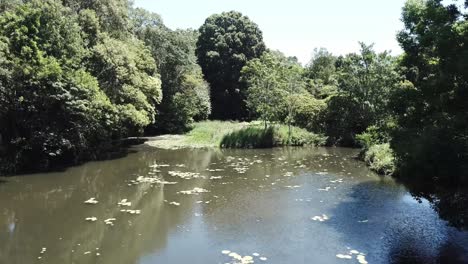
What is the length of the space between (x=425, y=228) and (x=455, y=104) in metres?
4.51

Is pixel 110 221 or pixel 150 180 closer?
pixel 110 221

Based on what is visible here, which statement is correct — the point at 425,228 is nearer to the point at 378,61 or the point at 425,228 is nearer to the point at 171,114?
the point at 378,61

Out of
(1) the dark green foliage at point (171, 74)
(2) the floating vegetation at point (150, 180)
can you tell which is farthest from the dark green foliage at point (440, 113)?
(1) the dark green foliage at point (171, 74)

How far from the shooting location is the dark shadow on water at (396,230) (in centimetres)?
1192

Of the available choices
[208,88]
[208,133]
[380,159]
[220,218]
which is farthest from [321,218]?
[208,88]

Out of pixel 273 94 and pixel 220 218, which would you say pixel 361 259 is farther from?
pixel 273 94

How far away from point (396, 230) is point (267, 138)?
2448 cm

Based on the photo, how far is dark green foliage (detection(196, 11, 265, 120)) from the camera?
180 feet

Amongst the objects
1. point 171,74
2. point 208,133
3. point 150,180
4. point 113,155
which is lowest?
point 150,180

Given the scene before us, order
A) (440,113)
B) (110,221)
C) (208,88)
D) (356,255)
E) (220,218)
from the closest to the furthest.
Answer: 1. (356,255)
2. (440,113)
3. (110,221)
4. (220,218)
5. (208,88)

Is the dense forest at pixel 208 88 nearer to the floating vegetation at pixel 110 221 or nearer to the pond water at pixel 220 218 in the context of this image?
the pond water at pixel 220 218

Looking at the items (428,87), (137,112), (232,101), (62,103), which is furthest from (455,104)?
(232,101)

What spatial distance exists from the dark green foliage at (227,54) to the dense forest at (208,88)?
5.7 inches

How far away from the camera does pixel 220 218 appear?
53.0ft
